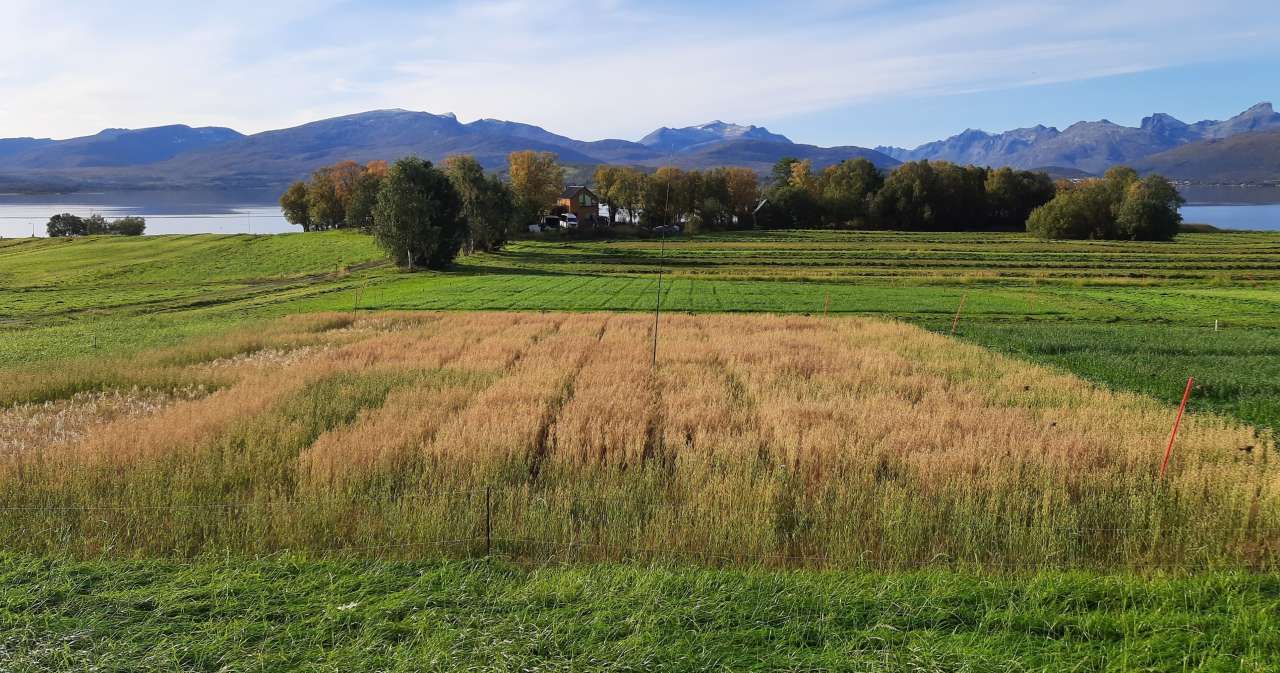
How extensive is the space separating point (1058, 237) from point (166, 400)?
113 m

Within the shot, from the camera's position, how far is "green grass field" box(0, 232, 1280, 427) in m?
25.3

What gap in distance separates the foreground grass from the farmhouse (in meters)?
116

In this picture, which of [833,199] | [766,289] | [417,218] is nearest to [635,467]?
[766,289]

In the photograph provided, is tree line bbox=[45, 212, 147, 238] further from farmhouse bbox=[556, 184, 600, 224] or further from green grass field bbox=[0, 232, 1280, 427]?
farmhouse bbox=[556, 184, 600, 224]

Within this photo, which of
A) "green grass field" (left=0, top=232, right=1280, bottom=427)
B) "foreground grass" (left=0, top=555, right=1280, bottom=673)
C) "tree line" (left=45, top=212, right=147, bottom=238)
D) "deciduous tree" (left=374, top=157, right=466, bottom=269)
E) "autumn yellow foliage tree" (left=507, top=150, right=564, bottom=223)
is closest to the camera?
"foreground grass" (left=0, top=555, right=1280, bottom=673)

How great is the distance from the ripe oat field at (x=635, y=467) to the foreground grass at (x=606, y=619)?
3.14ft

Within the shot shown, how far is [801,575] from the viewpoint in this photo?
8.07 metres

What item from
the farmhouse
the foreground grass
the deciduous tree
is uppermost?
the farmhouse

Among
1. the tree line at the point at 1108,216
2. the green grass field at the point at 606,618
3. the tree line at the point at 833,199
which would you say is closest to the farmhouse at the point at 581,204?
the tree line at the point at 833,199

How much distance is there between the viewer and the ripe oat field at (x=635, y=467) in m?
9.33

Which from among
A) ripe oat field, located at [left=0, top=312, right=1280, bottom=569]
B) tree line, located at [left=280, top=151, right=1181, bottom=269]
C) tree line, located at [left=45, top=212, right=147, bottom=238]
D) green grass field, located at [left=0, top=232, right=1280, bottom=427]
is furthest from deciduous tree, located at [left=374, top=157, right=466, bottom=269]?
tree line, located at [left=45, top=212, right=147, bottom=238]

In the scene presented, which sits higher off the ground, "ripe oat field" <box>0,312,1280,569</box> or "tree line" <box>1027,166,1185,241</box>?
"tree line" <box>1027,166,1185,241</box>

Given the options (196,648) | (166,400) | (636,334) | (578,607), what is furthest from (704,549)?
(636,334)

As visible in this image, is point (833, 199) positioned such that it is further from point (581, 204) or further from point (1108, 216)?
point (581, 204)
